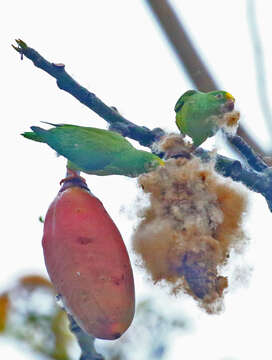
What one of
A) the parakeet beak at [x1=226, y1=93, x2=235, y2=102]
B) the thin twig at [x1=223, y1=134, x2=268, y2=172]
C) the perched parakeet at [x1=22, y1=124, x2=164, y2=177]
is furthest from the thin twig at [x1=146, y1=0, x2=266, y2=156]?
the perched parakeet at [x1=22, y1=124, x2=164, y2=177]

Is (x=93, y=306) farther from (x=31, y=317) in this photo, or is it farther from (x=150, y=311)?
(x=150, y=311)

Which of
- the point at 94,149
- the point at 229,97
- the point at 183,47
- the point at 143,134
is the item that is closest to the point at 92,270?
the point at 94,149

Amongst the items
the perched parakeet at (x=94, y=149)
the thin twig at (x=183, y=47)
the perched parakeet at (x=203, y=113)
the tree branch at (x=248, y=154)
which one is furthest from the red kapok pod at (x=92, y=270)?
the thin twig at (x=183, y=47)

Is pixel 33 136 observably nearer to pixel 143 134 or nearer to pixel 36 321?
pixel 143 134

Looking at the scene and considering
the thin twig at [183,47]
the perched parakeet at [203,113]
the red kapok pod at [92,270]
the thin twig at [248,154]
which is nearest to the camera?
the red kapok pod at [92,270]

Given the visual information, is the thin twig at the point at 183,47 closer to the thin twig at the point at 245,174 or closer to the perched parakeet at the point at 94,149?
the thin twig at the point at 245,174

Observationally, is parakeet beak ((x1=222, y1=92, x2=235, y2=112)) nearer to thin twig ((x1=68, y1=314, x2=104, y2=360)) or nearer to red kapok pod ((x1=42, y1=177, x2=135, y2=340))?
red kapok pod ((x1=42, y1=177, x2=135, y2=340))

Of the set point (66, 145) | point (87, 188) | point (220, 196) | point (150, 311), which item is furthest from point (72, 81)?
point (150, 311)
